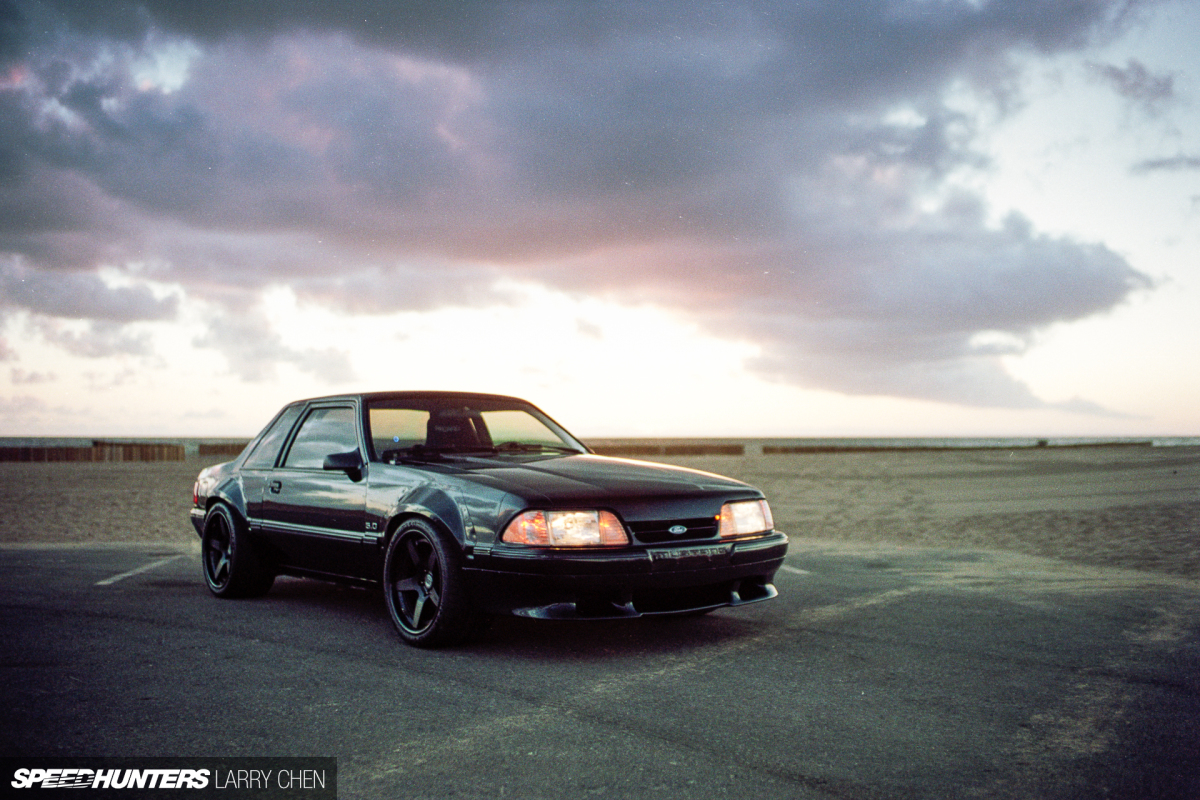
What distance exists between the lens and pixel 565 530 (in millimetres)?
4871

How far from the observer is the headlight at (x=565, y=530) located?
15.9 feet

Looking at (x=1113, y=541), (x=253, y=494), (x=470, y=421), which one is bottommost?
(x=1113, y=541)

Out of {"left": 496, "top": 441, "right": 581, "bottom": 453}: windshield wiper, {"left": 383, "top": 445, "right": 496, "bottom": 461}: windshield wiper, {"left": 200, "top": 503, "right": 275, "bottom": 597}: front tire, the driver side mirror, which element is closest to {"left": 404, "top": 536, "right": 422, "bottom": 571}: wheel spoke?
{"left": 383, "top": 445, "right": 496, "bottom": 461}: windshield wiper

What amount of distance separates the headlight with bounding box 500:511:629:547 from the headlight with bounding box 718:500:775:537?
0.68m

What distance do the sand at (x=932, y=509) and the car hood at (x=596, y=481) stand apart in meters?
4.54

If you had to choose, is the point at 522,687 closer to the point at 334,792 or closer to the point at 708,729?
the point at 708,729

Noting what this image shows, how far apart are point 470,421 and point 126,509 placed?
1056 centimetres

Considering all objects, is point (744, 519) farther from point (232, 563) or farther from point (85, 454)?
point (85, 454)

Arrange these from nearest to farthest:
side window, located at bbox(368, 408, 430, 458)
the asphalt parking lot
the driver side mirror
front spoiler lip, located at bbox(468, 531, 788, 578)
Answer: the asphalt parking lot → front spoiler lip, located at bbox(468, 531, 788, 578) → the driver side mirror → side window, located at bbox(368, 408, 430, 458)

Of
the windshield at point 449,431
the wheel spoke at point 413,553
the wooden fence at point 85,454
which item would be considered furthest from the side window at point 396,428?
the wooden fence at point 85,454

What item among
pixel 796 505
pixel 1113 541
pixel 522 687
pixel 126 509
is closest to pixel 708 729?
pixel 522 687

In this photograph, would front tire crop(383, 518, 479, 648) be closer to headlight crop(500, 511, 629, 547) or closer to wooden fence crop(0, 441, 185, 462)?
headlight crop(500, 511, 629, 547)

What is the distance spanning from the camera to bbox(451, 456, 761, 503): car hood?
498 cm

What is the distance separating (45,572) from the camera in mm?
8195
